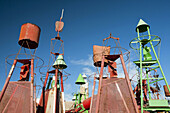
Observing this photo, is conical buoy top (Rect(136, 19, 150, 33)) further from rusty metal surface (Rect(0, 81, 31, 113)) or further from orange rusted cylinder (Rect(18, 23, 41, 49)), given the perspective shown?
rusty metal surface (Rect(0, 81, 31, 113))

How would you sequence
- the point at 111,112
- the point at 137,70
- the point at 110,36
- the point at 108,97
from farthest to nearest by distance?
the point at 137,70 → the point at 110,36 → the point at 108,97 → the point at 111,112

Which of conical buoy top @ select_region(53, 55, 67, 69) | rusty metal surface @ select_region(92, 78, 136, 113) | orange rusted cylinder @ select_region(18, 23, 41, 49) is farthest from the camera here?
conical buoy top @ select_region(53, 55, 67, 69)

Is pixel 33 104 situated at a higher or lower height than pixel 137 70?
lower

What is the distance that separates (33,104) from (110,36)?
24.7ft

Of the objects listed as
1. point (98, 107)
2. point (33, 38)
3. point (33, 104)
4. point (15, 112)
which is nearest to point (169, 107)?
point (98, 107)

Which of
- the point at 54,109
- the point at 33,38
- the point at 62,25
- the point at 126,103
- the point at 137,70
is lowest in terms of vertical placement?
the point at 54,109

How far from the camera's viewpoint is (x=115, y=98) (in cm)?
817

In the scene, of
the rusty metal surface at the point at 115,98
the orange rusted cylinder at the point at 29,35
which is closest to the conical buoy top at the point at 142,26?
the rusty metal surface at the point at 115,98

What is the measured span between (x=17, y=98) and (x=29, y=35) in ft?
15.3

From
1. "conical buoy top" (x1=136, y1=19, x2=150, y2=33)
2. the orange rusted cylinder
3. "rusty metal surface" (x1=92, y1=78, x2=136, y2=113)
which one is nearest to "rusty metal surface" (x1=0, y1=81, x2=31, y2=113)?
the orange rusted cylinder

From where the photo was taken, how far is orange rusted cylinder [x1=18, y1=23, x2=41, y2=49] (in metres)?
10.8

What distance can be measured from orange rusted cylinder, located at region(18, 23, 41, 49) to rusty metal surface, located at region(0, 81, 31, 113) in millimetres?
3235

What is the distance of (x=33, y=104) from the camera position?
871 cm

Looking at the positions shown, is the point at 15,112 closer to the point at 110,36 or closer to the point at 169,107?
the point at 110,36
